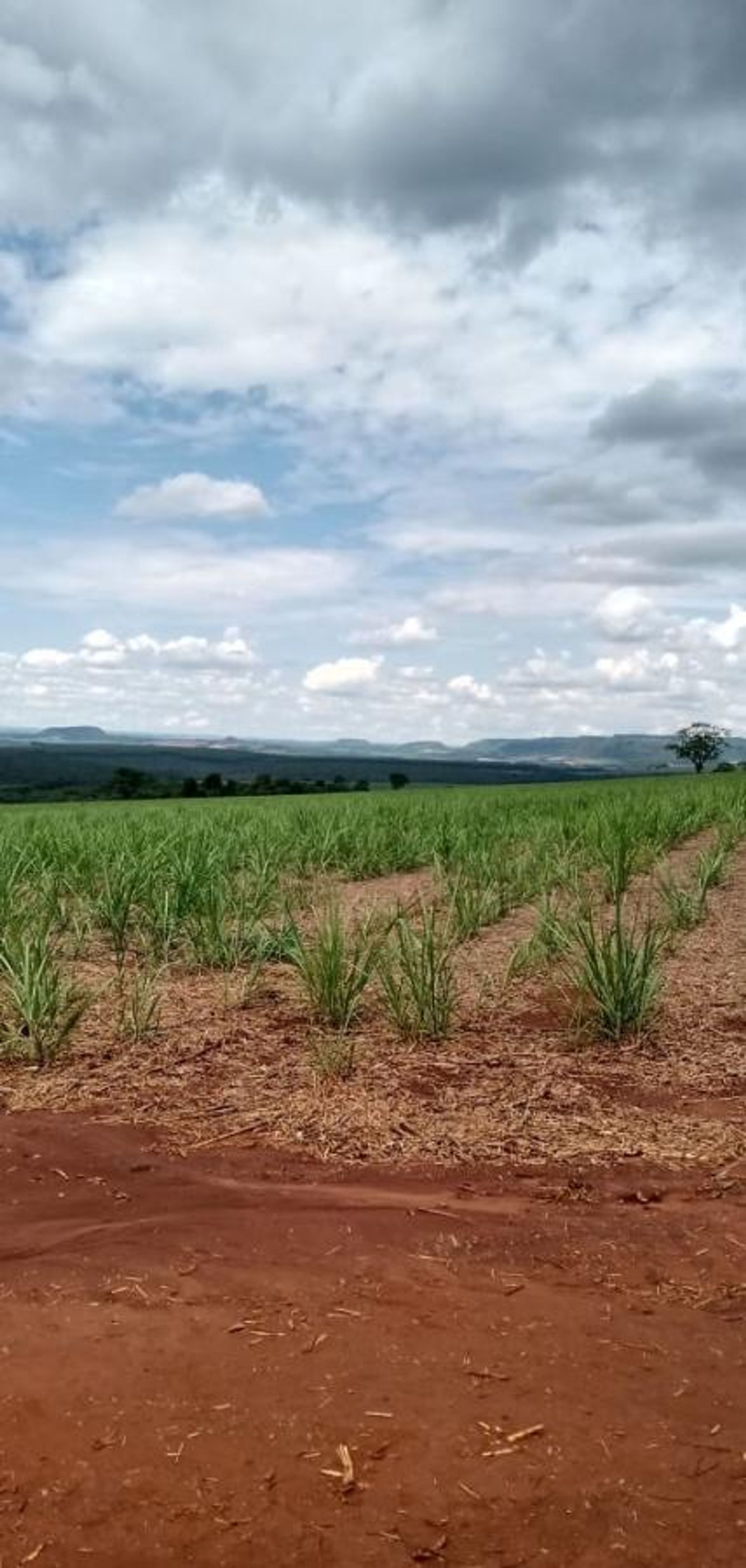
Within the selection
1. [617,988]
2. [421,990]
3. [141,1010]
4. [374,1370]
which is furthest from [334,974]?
[374,1370]

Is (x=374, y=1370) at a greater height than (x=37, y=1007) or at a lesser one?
lesser

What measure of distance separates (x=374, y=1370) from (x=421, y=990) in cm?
292

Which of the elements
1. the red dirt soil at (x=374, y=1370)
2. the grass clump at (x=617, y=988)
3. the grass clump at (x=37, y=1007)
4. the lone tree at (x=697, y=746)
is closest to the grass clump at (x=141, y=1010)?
the grass clump at (x=37, y=1007)

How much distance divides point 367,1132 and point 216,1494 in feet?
6.72

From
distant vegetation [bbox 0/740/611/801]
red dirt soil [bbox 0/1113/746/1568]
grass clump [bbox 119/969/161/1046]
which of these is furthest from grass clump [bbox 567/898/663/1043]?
distant vegetation [bbox 0/740/611/801]

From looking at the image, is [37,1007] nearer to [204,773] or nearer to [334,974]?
[334,974]

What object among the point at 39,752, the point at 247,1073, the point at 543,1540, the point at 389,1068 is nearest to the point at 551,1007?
the point at 389,1068

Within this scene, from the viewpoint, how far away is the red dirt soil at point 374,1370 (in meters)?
2.06

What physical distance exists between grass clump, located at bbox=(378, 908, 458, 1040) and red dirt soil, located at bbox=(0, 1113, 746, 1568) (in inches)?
61.8

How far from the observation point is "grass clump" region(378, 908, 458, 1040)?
5.36 m

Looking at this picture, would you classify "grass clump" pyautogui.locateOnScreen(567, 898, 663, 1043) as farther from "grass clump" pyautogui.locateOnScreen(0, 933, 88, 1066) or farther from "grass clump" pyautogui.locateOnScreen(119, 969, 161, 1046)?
"grass clump" pyautogui.locateOnScreen(0, 933, 88, 1066)

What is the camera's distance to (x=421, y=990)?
17.8 feet

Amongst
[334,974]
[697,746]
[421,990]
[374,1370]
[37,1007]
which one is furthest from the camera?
[697,746]

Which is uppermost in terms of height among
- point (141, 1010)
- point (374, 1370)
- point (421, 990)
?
point (421, 990)
